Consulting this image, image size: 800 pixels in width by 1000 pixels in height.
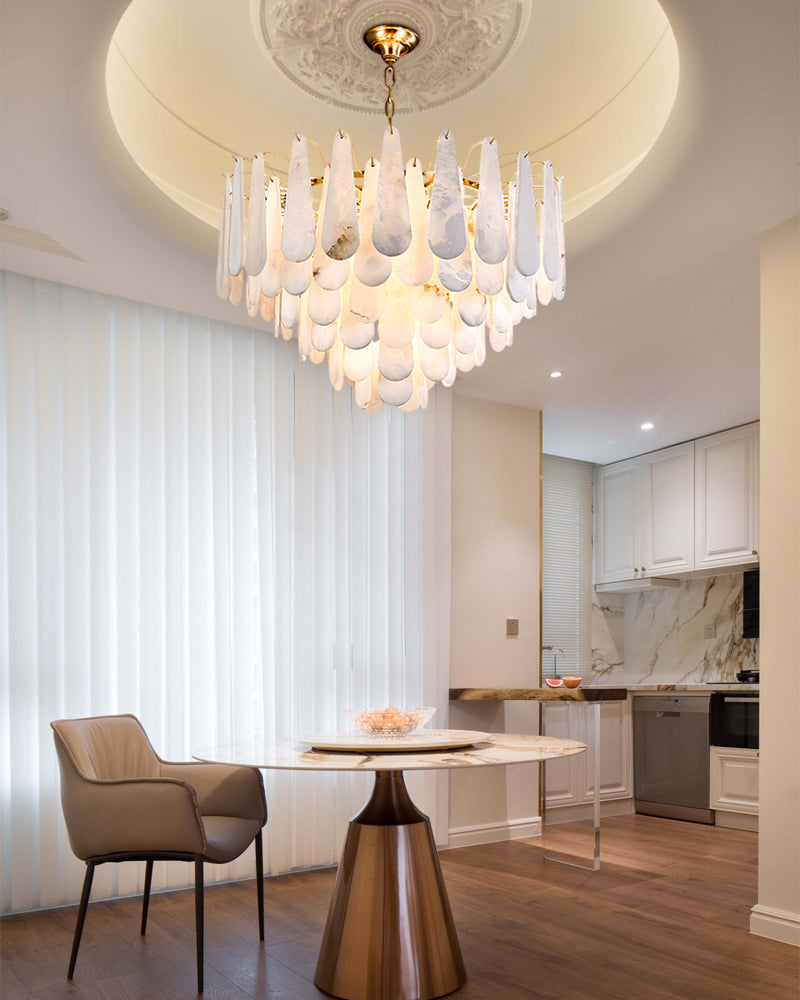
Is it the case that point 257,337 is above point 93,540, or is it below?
above

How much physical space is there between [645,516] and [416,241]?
4366 millimetres

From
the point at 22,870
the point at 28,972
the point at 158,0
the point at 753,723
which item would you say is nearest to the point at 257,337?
the point at 158,0

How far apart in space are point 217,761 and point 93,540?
1.57 metres

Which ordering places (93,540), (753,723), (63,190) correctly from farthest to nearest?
(753,723), (93,540), (63,190)

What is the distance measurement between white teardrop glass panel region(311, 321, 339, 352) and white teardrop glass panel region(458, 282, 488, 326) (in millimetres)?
387

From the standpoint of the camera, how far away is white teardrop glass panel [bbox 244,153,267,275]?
7.70 ft

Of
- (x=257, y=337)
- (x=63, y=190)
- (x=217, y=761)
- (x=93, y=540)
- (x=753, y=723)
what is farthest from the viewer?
(x=753, y=723)

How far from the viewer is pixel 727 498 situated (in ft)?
18.8

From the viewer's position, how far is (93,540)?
372 cm

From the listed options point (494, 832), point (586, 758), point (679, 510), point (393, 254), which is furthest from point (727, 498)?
point (393, 254)

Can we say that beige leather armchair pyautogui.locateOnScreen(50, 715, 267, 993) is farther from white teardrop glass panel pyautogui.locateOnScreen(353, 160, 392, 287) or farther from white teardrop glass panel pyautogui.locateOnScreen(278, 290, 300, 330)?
white teardrop glass panel pyautogui.locateOnScreen(353, 160, 392, 287)

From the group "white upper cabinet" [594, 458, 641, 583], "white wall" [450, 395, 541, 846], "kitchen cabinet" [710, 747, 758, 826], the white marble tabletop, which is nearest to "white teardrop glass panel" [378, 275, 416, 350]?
the white marble tabletop

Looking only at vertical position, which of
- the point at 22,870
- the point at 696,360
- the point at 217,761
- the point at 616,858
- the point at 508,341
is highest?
the point at 696,360

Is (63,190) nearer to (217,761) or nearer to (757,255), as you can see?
(217,761)
